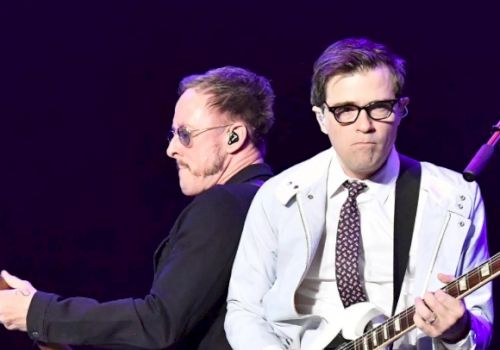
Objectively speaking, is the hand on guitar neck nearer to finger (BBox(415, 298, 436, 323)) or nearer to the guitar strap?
the guitar strap

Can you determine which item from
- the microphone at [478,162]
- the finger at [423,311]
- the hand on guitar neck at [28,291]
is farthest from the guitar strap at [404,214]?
the hand on guitar neck at [28,291]

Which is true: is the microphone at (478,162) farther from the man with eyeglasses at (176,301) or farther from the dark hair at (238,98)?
the dark hair at (238,98)

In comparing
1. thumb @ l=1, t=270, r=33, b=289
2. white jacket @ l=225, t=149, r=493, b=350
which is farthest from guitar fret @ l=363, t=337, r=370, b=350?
thumb @ l=1, t=270, r=33, b=289

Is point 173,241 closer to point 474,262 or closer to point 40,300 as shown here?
point 40,300

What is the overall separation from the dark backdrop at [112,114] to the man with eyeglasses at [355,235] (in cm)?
153

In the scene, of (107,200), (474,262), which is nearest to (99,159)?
(107,200)

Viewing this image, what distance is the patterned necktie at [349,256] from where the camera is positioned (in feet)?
10.8

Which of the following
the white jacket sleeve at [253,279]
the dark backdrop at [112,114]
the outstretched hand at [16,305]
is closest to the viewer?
the white jacket sleeve at [253,279]

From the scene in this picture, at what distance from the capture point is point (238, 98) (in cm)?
409

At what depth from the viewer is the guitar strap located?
3303mm

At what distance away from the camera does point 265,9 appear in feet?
16.4

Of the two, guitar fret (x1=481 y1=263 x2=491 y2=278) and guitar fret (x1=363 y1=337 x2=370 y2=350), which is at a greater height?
guitar fret (x1=481 y1=263 x2=491 y2=278)

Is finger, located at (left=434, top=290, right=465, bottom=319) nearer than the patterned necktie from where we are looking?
Yes

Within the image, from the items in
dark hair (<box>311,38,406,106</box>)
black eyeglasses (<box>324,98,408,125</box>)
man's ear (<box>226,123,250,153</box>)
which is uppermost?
dark hair (<box>311,38,406,106</box>)
